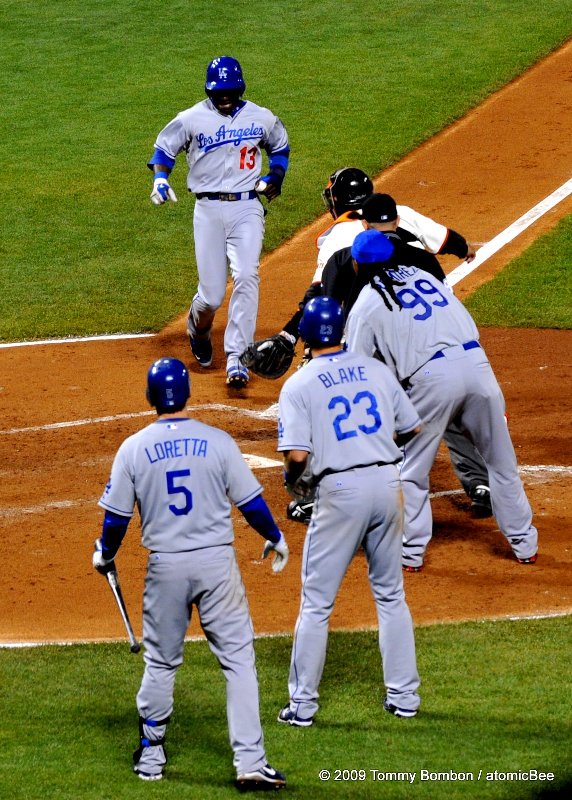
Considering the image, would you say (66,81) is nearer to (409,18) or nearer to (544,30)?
(409,18)

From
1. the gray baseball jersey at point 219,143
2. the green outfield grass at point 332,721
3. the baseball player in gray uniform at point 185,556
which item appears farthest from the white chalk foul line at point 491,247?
the baseball player in gray uniform at point 185,556

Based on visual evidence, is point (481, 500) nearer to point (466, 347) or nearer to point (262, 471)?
point (466, 347)

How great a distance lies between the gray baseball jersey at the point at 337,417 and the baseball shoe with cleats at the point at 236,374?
15.7 feet

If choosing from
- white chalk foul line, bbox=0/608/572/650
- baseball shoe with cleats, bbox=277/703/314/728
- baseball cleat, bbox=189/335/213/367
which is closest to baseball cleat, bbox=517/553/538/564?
white chalk foul line, bbox=0/608/572/650

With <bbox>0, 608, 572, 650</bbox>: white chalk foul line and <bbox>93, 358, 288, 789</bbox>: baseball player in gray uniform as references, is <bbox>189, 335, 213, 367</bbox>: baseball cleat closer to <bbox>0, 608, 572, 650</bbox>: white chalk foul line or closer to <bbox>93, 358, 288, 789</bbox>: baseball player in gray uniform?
<bbox>0, 608, 572, 650</bbox>: white chalk foul line

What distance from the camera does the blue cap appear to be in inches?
303

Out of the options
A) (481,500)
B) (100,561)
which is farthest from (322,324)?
(481,500)

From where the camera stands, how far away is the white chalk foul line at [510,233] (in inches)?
555

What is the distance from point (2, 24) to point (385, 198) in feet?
59.1

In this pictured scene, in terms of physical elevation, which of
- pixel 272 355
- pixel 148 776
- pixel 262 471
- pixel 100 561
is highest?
pixel 100 561

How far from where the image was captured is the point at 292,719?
252 inches

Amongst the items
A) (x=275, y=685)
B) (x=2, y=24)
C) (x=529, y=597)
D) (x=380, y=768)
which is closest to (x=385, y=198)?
(x=529, y=597)

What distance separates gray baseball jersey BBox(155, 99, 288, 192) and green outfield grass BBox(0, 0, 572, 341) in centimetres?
227

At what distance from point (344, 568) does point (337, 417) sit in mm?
705
